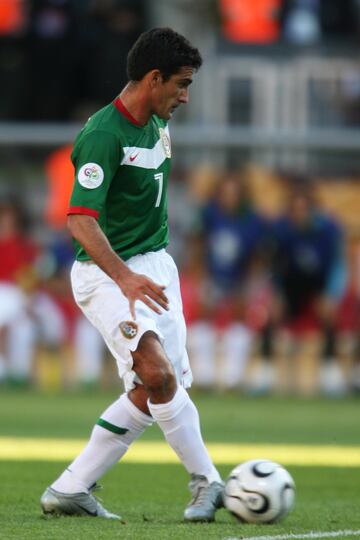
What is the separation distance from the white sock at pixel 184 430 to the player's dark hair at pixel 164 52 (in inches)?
55.1

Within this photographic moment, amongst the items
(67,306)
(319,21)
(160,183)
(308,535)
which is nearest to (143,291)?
(160,183)

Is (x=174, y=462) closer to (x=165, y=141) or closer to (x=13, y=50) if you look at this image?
(x=165, y=141)

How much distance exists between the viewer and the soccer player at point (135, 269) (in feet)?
19.6

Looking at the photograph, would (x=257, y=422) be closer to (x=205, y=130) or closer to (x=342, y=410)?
(x=342, y=410)

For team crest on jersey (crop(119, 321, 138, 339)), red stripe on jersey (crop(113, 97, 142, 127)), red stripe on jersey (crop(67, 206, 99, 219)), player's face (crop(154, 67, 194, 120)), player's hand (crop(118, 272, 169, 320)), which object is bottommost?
team crest on jersey (crop(119, 321, 138, 339))

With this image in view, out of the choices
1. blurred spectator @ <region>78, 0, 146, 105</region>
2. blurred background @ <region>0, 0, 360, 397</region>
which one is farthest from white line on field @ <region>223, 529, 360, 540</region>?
blurred spectator @ <region>78, 0, 146, 105</region>

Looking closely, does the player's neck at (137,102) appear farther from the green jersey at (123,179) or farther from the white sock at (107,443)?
the white sock at (107,443)

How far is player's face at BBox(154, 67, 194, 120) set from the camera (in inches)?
243

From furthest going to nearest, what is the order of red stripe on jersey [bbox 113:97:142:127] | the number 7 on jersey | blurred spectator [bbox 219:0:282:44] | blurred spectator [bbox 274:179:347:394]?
blurred spectator [bbox 219:0:282:44] → blurred spectator [bbox 274:179:347:394] → the number 7 on jersey → red stripe on jersey [bbox 113:97:142:127]

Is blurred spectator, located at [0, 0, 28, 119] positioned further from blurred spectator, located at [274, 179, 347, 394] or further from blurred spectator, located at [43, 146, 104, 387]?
blurred spectator, located at [274, 179, 347, 394]

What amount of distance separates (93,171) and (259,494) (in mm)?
1562

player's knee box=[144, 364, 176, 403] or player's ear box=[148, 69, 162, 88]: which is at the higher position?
player's ear box=[148, 69, 162, 88]

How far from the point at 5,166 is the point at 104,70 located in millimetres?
1739

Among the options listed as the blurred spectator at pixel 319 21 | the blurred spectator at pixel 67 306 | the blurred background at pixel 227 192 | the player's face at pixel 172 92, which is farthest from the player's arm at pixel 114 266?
the blurred spectator at pixel 319 21
